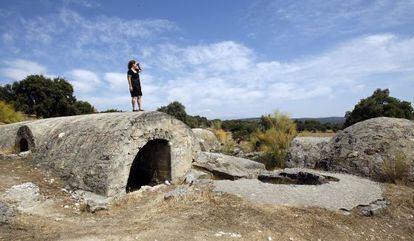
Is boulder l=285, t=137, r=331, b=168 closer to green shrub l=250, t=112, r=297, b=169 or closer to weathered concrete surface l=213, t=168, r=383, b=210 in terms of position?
green shrub l=250, t=112, r=297, b=169

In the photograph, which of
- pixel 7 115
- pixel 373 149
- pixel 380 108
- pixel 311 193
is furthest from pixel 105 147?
pixel 380 108

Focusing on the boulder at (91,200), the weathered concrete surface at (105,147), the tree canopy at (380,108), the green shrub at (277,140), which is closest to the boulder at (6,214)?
the boulder at (91,200)

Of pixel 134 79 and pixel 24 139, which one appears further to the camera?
pixel 24 139

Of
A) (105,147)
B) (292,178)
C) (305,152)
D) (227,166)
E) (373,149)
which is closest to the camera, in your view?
(105,147)

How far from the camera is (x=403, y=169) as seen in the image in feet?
29.3

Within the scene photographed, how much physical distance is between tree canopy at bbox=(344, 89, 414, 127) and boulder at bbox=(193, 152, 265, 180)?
15.1 metres

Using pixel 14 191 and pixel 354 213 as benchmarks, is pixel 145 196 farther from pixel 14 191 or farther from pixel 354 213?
pixel 354 213

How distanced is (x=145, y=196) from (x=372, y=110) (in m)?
19.5

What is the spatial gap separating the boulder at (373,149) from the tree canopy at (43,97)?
24.4m

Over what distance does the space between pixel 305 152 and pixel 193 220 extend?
6.30 m

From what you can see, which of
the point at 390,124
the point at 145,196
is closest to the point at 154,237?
the point at 145,196

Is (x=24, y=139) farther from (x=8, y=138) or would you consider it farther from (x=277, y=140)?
(x=277, y=140)

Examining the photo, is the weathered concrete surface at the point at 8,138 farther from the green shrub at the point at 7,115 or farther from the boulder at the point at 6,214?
the green shrub at the point at 7,115

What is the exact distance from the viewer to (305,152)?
11391 mm
